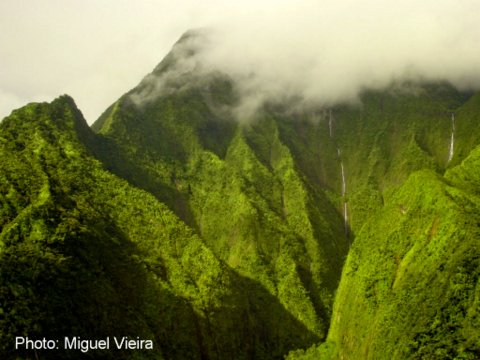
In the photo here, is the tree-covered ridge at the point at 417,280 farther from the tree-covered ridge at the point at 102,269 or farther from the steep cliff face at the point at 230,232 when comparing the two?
the tree-covered ridge at the point at 102,269

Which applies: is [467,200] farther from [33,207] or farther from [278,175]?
[278,175]

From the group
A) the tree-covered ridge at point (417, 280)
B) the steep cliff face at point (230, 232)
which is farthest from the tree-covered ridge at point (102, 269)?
the tree-covered ridge at point (417, 280)

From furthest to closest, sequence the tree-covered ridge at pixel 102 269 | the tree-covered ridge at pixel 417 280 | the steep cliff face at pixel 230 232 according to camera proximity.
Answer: the steep cliff face at pixel 230 232
the tree-covered ridge at pixel 102 269
the tree-covered ridge at pixel 417 280

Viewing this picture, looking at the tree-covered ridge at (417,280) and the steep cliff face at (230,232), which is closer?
the tree-covered ridge at (417,280)

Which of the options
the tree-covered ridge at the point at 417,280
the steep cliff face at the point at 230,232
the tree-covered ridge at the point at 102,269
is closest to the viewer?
the tree-covered ridge at the point at 417,280

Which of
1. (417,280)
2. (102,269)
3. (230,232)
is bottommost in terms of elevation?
(417,280)

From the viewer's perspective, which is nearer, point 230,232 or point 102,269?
point 102,269

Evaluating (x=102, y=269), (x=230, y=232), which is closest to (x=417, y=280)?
(x=102, y=269)

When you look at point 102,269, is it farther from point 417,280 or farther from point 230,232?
point 230,232
